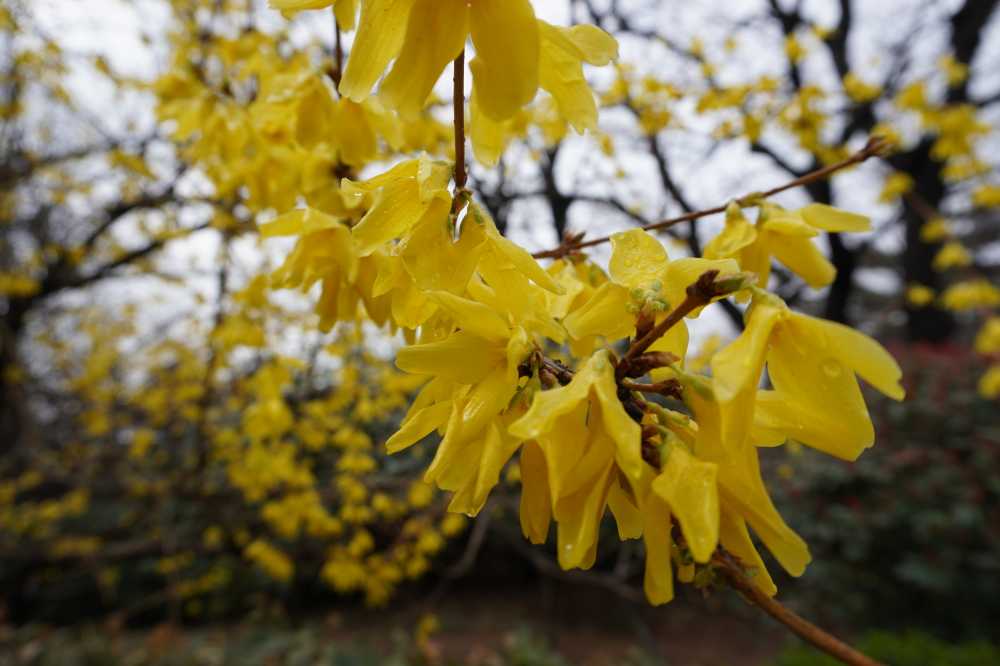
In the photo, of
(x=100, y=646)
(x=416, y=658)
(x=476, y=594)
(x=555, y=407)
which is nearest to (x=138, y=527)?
(x=100, y=646)

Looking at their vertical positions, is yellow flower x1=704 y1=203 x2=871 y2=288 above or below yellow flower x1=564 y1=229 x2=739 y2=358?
above

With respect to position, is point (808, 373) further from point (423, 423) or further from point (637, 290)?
point (423, 423)

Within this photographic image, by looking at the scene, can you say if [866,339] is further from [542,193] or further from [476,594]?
[476,594]

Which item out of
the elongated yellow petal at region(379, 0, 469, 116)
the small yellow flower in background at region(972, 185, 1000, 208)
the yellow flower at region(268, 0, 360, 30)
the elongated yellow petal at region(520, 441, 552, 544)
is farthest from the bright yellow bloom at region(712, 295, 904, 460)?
the small yellow flower in background at region(972, 185, 1000, 208)

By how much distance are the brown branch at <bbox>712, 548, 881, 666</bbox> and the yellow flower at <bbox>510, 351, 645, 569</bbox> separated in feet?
0.44

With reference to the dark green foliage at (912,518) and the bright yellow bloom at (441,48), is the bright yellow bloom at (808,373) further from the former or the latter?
the dark green foliage at (912,518)

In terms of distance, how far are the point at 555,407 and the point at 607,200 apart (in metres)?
Result: 3.98

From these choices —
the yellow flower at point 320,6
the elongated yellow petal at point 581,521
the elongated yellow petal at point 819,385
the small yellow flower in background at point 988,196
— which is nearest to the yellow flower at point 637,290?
the elongated yellow petal at point 819,385

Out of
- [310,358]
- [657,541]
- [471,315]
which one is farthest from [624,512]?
[310,358]

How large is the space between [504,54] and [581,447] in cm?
43

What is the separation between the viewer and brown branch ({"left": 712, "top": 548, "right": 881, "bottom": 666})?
54cm

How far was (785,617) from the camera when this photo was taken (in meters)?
0.56

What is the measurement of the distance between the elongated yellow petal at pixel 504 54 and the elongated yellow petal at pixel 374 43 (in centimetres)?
8

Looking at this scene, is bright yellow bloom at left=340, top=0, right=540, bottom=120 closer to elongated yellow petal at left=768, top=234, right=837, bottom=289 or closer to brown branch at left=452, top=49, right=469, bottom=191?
brown branch at left=452, top=49, right=469, bottom=191
